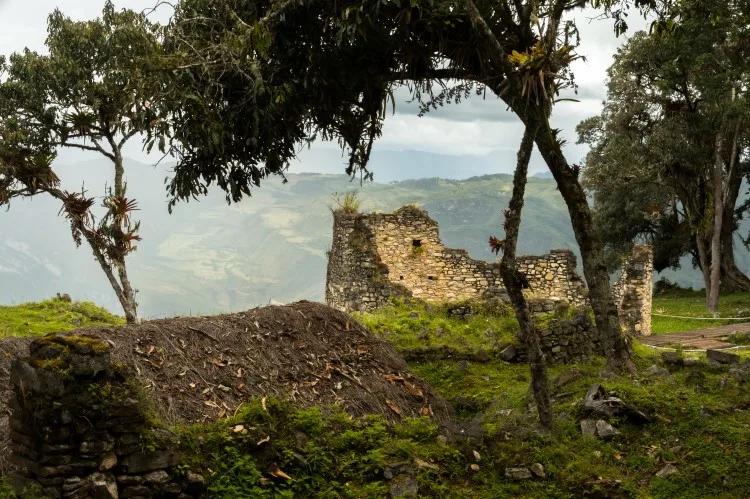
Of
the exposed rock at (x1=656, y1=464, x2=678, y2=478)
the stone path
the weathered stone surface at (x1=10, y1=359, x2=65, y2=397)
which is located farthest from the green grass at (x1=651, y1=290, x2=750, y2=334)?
the weathered stone surface at (x1=10, y1=359, x2=65, y2=397)

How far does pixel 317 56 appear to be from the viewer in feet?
40.6

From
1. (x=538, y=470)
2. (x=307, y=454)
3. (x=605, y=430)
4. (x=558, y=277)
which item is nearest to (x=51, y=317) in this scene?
(x=558, y=277)

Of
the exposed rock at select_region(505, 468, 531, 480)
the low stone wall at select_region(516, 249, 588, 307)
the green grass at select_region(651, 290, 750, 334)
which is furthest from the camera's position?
the green grass at select_region(651, 290, 750, 334)

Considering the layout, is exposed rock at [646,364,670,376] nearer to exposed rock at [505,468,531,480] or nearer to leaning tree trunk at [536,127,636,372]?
leaning tree trunk at [536,127,636,372]

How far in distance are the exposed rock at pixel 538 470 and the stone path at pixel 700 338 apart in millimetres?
12254

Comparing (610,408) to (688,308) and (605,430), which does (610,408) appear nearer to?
(605,430)

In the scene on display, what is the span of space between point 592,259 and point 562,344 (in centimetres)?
348

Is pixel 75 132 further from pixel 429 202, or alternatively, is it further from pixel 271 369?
pixel 429 202

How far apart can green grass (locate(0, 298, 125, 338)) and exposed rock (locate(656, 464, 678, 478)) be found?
1384 centimetres

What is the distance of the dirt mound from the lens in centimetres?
1023

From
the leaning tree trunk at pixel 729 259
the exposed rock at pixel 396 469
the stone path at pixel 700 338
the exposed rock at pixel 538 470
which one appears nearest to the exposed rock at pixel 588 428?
the exposed rock at pixel 538 470

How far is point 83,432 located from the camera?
25.3 ft

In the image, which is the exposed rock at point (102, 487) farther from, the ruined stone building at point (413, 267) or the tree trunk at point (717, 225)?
the tree trunk at point (717, 225)

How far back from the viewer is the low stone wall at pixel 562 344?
606 inches
